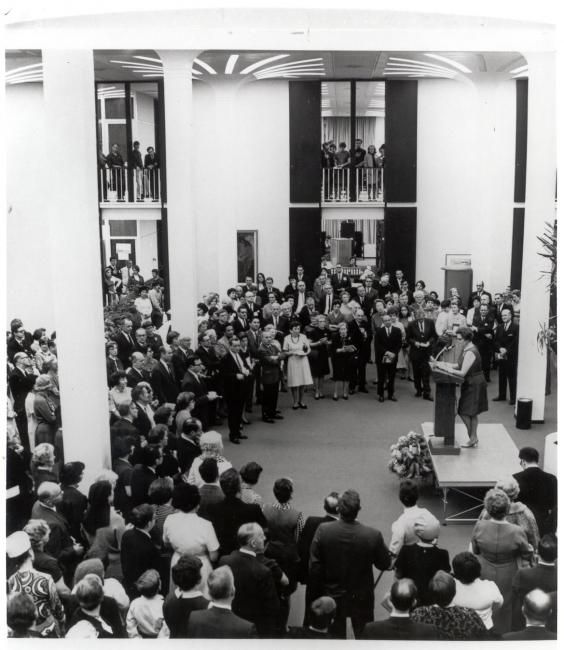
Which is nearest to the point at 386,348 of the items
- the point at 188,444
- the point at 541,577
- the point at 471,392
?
the point at 471,392

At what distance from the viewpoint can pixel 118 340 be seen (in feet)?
39.2

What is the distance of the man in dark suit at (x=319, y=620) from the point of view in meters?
4.90

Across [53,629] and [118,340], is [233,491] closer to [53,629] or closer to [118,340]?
[53,629]

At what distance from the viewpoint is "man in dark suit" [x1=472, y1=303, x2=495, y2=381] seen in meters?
13.2

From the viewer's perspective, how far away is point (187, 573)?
5.04 metres

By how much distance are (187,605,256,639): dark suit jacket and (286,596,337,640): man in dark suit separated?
381 millimetres

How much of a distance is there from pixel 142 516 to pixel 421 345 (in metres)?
7.52

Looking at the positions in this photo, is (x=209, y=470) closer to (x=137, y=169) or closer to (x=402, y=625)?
(x=402, y=625)

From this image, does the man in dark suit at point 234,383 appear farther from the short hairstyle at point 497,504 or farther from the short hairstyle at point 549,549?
the short hairstyle at point 549,549

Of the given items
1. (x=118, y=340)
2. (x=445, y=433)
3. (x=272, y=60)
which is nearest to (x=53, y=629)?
(x=445, y=433)

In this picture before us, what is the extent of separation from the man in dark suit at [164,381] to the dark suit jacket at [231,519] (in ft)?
13.5

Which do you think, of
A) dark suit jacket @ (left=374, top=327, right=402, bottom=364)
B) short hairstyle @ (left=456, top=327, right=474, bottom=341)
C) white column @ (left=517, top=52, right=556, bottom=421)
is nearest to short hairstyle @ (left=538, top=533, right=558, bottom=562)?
short hairstyle @ (left=456, top=327, right=474, bottom=341)

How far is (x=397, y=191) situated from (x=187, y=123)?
23.7ft

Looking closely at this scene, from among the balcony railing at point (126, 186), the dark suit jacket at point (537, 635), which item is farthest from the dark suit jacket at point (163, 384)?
the balcony railing at point (126, 186)
